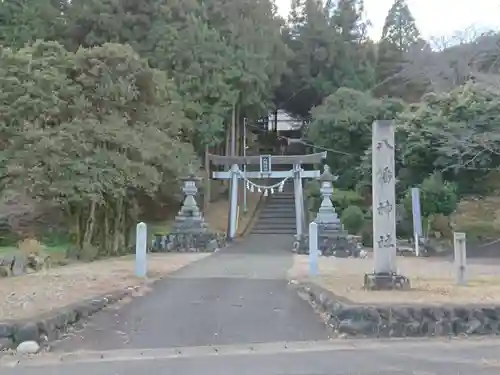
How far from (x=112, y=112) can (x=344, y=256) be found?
7828 millimetres

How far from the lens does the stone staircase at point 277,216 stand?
85.4 ft

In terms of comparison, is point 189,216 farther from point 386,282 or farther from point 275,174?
point 386,282

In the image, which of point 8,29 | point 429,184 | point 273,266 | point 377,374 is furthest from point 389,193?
point 8,29

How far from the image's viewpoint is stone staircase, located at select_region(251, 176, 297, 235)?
1025 inches

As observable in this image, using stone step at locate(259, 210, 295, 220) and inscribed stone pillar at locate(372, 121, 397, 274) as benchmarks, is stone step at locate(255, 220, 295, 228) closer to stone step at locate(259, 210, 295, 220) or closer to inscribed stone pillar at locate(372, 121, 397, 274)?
stone step at locate(259, 210, 295, 220)

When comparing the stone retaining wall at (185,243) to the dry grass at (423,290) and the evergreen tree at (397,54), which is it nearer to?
the dry grass at (423,290)

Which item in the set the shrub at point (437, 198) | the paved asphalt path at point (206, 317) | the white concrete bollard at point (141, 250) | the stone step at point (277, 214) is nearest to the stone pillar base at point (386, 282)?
the paved asphalt path at point (206, 317)

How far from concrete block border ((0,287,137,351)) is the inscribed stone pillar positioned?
4.13 meters

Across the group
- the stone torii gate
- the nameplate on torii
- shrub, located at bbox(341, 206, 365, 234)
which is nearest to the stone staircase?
the stone torii gate

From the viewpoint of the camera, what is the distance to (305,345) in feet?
21.0

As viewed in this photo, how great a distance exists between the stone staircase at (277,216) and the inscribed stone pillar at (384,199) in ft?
52.5

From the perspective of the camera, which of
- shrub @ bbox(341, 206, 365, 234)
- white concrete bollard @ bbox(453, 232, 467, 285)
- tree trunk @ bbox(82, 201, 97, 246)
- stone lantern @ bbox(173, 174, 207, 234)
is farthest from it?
shrub @ bbox(341, 206, 365, 234)

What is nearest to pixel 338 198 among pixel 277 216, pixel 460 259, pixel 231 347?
pixel 277 216

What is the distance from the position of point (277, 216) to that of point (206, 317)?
20085 millimetres
